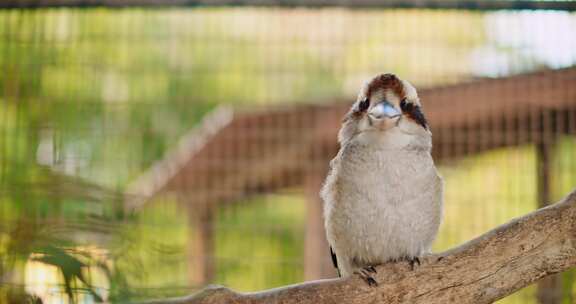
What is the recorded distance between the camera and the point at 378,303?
1.74 meters

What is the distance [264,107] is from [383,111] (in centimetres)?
145

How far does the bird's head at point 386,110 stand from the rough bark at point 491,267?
1.19 ft

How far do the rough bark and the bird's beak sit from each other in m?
0.37

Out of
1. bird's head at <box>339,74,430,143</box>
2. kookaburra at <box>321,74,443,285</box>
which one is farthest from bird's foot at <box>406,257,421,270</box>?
bird's head at <box>339,74,430,143</box>

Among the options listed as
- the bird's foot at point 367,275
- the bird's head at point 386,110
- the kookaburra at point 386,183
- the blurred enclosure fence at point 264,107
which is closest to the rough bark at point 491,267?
the bird's foot at point 367,275

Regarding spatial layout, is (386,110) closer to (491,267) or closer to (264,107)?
(491,267)

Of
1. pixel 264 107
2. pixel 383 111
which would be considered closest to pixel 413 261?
pixel 383 111

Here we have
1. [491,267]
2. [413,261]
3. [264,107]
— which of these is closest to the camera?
[491,267]

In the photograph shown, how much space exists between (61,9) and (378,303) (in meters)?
1.79

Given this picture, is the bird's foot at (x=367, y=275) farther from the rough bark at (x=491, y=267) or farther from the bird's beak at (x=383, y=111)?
the bird's beak at (x=383, y=111)

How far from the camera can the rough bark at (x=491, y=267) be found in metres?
1.70

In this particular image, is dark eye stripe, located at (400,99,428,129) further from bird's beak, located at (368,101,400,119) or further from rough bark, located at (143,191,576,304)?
rough bark, located at (143,191,576,304)

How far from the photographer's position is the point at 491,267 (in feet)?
5.64

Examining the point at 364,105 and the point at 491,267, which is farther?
the point at 364,105
